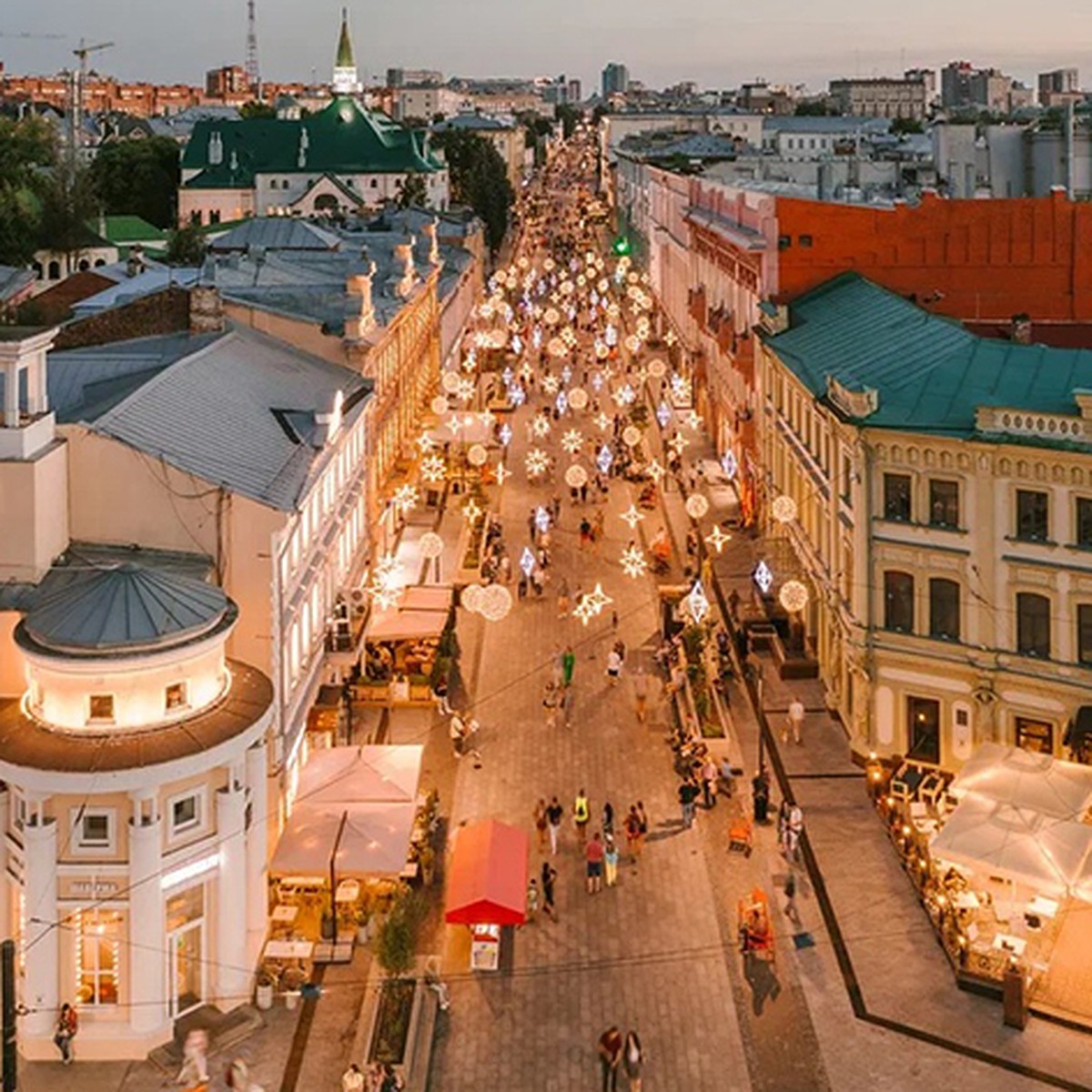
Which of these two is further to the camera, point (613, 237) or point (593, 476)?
point (613, 237)

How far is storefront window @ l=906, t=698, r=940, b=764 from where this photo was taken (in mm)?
33656

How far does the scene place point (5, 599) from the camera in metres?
25.6

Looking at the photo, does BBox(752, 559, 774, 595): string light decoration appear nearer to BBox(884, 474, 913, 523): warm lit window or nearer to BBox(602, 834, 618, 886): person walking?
BBox(884, 474, 913, 523): warm lit window

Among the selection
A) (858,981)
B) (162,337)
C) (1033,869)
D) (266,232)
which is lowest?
(858,981)

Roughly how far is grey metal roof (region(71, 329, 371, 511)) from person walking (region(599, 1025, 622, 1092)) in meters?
11.8

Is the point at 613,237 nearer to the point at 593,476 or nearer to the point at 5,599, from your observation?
the point at 593,476

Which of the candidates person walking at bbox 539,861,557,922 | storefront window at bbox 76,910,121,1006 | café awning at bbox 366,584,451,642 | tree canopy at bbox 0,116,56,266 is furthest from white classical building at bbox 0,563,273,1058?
tree canopy at bbox 0,116,56,266

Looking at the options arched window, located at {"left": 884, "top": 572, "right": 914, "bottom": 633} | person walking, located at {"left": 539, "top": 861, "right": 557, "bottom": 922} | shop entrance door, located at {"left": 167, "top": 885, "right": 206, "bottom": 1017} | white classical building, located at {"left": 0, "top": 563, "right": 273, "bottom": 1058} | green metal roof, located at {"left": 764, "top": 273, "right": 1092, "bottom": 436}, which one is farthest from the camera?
arched window, located at {"left": 884, "top": 572, "right": 914, "bottom": 633}

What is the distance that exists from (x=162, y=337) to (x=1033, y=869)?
2665 cm

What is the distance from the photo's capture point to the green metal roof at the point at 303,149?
135000 mm

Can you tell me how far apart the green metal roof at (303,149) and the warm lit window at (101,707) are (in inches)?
4640

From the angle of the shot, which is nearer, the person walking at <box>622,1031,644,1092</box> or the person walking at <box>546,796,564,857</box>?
the person walking at <box>622,1031,644,1092</box>

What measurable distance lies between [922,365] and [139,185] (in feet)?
385

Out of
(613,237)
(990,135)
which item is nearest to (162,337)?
(990,135)
